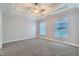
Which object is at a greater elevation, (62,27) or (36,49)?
(62,27)

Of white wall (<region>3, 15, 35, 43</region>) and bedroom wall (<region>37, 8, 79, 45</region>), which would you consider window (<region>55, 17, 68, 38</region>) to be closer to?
bedroom wall (<region>37, 8, 79, 45</region>)

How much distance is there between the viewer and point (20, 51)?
1.70 meters

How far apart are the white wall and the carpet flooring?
9cm

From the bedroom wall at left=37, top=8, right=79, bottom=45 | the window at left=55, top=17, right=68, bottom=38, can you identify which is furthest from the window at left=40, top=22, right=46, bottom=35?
the window at left=55, top=17, right=68, bottom=38

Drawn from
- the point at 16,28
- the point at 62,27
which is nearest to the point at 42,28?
the point at 62,27

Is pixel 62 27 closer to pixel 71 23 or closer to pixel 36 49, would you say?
pixel 71 23

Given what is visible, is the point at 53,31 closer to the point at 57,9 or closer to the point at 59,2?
the point at 57,9

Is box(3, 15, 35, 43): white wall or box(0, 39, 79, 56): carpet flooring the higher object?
box(3, 15, 35, 43): white wall

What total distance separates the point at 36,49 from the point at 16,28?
483mm

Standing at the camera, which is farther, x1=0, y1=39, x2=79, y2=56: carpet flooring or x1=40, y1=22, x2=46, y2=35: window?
x1=40, y1=22, x2=46, y2=35: window

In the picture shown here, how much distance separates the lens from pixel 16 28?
1.72m

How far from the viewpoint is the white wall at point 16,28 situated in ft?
5.49

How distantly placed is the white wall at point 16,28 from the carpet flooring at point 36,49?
0.09 metres

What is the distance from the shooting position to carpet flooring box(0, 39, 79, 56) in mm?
1669
